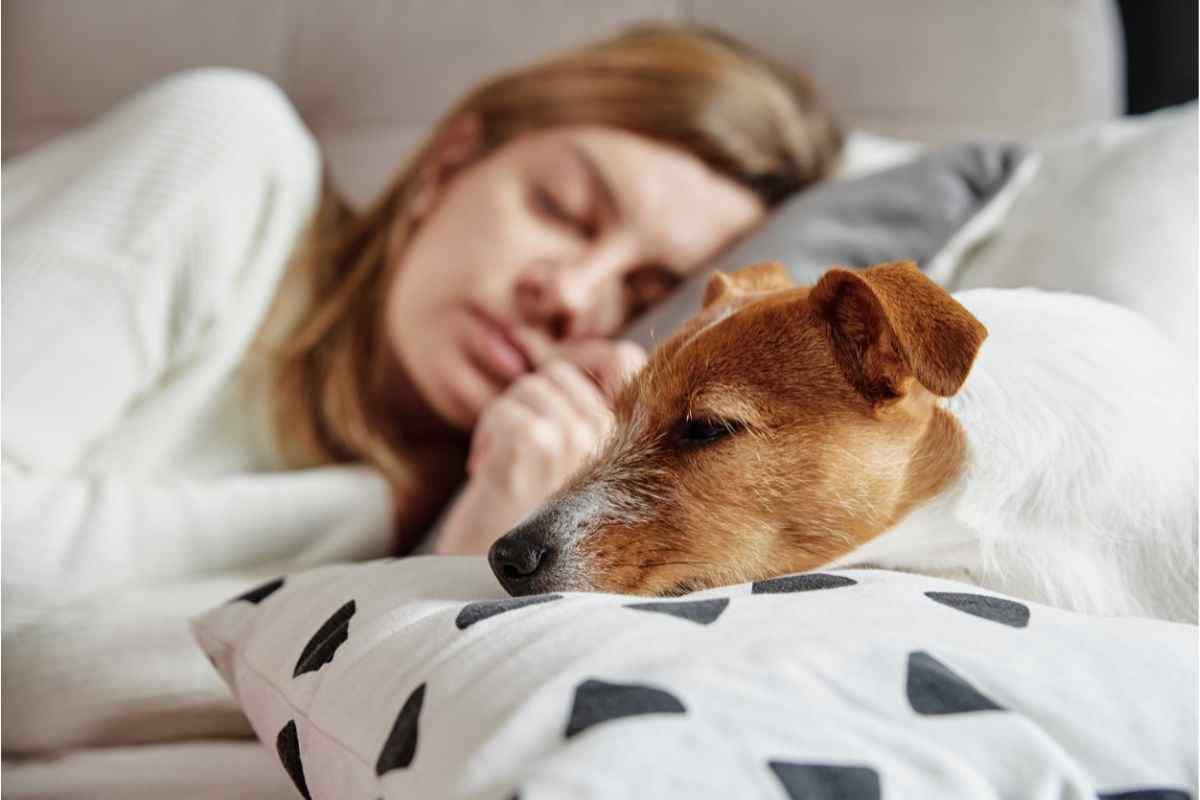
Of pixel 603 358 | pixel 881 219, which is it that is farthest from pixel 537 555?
pixel 881 219

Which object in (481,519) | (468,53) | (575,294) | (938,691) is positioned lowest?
(481,519)

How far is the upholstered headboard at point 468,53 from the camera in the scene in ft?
5.61

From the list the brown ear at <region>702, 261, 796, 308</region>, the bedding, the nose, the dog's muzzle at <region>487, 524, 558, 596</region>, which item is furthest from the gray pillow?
the dog's muzzle at <region>487, 524, 558, 596</region>

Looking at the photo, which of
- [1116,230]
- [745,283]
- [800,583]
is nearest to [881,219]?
[1116,230]

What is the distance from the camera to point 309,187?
1.53 meters

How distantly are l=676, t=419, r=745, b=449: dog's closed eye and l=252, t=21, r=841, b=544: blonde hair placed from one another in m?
0.80

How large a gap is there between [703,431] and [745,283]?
0.20 metres

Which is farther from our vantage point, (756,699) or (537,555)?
(537,555)

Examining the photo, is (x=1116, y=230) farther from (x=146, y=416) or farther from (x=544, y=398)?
(x=146, y=416)

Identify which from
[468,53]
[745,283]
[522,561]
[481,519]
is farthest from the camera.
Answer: [468,53]

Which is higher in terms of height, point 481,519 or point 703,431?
point 703,431

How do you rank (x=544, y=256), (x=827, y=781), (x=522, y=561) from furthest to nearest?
(x=544, y=256), (x=522, y=561), (x=827, y=781)

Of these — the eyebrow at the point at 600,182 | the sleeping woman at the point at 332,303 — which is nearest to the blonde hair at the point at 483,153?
the sleeping woman at the point at 332,303

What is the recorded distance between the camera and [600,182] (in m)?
1.39
